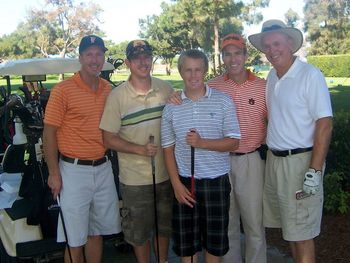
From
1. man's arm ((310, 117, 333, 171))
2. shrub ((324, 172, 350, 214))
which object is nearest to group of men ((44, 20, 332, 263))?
man's arm ((310, 117, 333, 171))

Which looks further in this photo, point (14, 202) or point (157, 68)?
point (157, 68)

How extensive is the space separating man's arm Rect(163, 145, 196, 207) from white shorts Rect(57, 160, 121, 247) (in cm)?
61

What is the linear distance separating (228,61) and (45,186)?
181 centimetres

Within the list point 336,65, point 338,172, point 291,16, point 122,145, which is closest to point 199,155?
point 122,145

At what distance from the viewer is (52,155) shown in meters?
3.40

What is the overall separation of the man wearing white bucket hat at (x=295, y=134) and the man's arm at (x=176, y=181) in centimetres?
69

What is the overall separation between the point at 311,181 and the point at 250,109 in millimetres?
775

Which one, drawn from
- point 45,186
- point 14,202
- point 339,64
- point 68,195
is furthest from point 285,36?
point 339,64

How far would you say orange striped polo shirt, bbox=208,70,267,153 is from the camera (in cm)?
354

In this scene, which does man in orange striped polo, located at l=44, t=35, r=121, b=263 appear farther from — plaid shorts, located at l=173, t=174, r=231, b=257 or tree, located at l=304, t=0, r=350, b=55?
tree, located at l=304, t=0, r=350, b=55

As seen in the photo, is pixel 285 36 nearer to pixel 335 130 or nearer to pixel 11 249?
pixel 335 130

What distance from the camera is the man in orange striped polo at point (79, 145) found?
339 centimetres

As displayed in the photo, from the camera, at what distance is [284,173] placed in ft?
10.9

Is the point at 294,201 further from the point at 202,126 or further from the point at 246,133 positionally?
the point at 202,126
